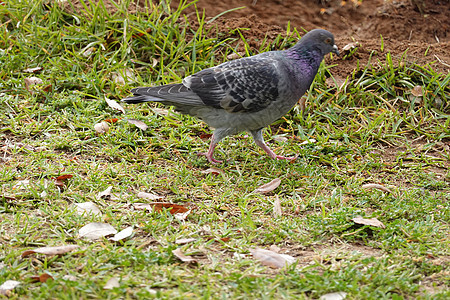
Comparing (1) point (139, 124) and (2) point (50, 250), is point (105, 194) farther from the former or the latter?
(1) point (139, 124)

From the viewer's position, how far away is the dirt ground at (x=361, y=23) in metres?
5.94

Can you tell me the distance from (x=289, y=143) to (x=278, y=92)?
0.74 metres

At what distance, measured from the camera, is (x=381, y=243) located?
352 centimetres

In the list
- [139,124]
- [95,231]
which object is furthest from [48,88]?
[95,231]

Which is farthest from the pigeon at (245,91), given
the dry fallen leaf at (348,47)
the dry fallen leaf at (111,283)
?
the dry fallen leaf at (111,283)

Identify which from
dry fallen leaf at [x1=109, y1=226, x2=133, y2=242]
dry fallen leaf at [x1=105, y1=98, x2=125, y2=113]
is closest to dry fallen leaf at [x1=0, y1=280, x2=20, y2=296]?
dry fallen leaf at [x1=109, y1=226, x2=133, y2=242]

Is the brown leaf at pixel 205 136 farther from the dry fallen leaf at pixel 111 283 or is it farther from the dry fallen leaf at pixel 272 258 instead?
the dry fallen leaf at pixel 111 283

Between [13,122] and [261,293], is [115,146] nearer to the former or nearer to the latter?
[13,122]

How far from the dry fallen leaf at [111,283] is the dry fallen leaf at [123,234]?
45 cm

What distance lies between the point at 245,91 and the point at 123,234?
5.75 feet

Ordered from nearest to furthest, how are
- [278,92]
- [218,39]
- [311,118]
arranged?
[278,92], [311,118], [218,39]

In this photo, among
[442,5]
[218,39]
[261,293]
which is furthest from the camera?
[442,5]

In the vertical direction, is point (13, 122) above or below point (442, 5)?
below

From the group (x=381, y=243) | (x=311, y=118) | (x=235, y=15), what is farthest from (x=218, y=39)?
(x=381, y=243)
